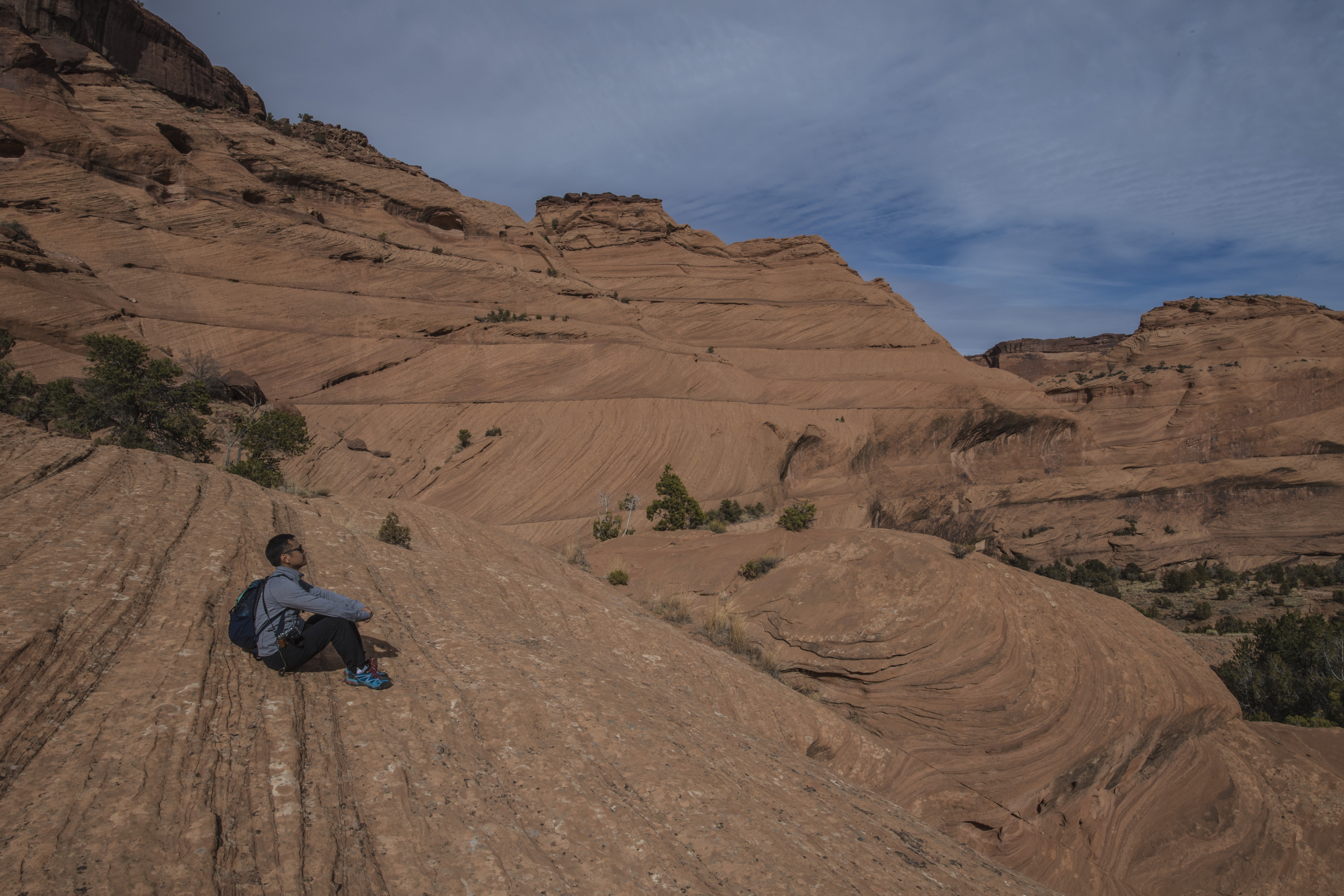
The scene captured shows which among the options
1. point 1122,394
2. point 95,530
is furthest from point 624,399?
point 1122,394

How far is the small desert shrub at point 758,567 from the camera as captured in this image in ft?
39.2

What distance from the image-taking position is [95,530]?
5.02 meters

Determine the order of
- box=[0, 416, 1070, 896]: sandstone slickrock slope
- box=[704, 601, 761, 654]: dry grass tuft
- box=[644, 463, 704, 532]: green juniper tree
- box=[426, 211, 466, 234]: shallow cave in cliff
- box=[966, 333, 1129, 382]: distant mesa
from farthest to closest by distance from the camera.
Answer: box=[966, 333, 1129, 382]: distant mesa → box=[426, 211, 466, 234]: shallow cave in cliff → box=[644, 463, 704, 532]: green juniper tree → box=[704, 601, 761, 654]: dry grass tuft → box=[0, 416, 1070, 896]: sandstone slickrock slope

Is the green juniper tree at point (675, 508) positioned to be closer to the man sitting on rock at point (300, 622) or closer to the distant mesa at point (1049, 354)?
the man sitting on rock at point (300, 622)

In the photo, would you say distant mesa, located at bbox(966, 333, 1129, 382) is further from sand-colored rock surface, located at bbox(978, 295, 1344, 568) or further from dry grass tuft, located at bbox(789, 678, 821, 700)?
dry grass tuft, located at bbox(789, 678, 821, 700)

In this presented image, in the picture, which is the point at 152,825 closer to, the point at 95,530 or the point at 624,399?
the point at 95,530

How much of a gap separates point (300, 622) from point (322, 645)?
206mm

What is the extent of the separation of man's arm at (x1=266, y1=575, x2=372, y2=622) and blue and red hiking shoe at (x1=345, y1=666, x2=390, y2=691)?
0.34 m

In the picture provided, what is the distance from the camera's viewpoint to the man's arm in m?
3.96

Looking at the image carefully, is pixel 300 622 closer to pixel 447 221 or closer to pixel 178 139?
pixel 178 139

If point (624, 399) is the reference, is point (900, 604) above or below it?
below

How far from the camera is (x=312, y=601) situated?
13.1 feet

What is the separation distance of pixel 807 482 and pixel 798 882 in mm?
28374

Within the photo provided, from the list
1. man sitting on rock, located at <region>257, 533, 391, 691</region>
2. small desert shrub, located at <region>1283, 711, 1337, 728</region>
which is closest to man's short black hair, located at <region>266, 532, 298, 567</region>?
man sitting on rock, located at <region>257, 533, 391, 691</region>
